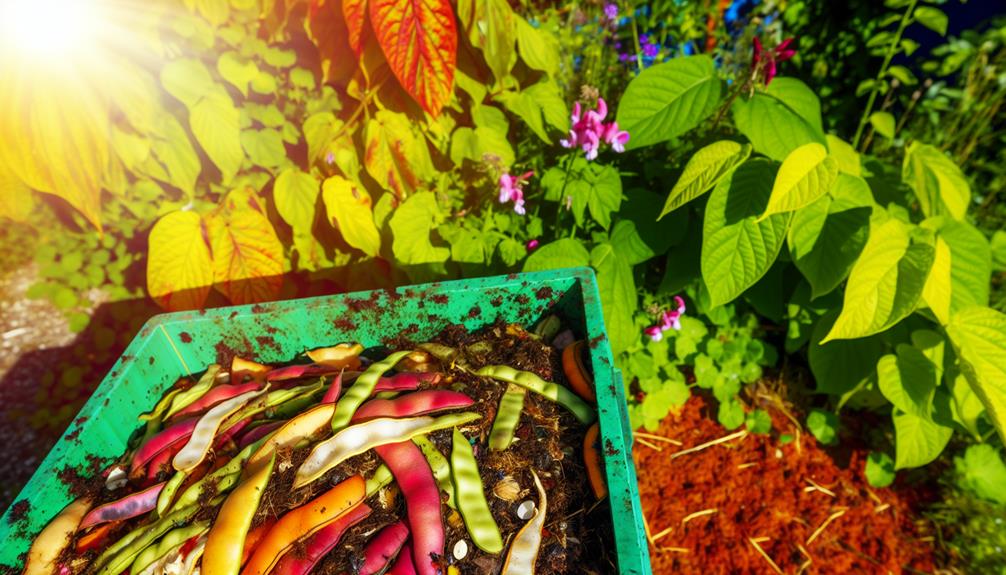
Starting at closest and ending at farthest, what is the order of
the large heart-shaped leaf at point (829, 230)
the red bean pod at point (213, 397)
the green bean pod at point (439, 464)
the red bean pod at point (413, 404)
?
1. the green bean pod at point (439, 464)
2. the red bean pod at point (413, 404)
3. the red bean pod at point (213, 397)
4. the large heart-shaped leaf at point (829, 230)

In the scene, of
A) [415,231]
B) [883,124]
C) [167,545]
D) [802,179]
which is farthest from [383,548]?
[883,124]

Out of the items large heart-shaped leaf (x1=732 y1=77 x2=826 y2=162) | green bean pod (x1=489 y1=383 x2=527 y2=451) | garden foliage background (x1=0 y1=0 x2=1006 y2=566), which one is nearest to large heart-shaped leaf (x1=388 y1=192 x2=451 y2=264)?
garden foliage background (x1=0 y1=0 x2=1006 y2=566)

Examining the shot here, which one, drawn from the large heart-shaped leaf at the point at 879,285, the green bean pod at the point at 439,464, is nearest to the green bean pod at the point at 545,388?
the green bean pod at the point at 439,464

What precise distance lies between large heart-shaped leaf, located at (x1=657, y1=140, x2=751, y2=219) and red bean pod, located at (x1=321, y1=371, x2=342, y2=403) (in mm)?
1033

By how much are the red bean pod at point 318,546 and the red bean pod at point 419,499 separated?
0.35 feet

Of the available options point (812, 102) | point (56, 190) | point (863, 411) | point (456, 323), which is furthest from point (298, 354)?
point (863, 411)

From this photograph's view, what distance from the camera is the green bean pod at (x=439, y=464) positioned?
1.13 meters

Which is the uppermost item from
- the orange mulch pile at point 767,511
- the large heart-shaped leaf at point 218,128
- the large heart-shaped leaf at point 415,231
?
the large heart-shaped leaf at point 218,128

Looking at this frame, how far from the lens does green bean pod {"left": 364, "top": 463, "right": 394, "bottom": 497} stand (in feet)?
3.73

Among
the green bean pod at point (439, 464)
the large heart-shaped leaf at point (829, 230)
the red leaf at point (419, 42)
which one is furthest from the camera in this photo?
the large heart-shaped leaf at point (829, 230)

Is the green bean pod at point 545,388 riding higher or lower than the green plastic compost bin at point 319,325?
lower

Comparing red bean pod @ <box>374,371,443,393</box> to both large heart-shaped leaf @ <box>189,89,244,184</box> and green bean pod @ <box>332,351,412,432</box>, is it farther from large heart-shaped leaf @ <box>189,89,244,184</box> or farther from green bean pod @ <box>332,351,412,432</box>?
large heart-shaped leaf @ <box>189,89,244,184</box>

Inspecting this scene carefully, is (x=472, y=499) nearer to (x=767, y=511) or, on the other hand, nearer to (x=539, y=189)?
(x=539, y=189)

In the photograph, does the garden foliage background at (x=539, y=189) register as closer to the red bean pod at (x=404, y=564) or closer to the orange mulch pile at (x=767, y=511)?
the orange mulch pile at (x=767, y=511)
